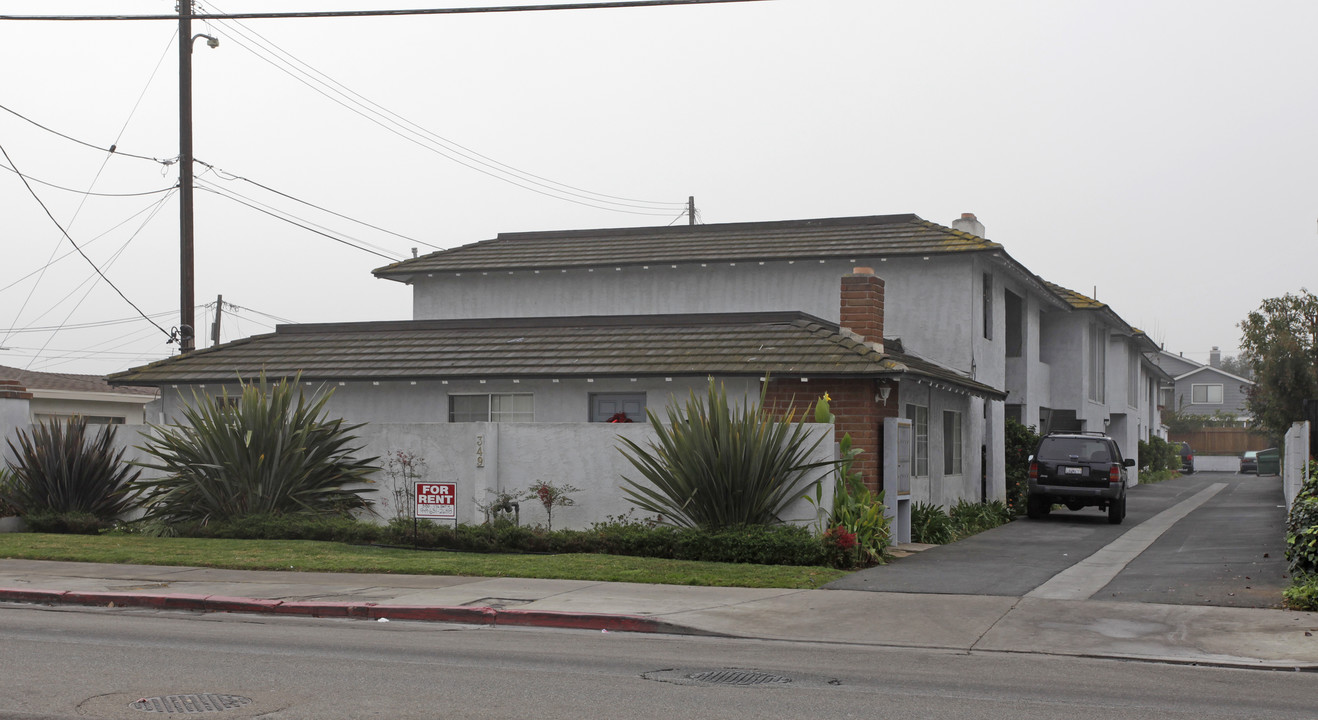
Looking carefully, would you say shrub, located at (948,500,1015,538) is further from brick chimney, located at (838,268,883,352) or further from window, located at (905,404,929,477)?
brick chimney, located at (838,268,883,352)

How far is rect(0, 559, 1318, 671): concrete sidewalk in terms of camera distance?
10.6 m

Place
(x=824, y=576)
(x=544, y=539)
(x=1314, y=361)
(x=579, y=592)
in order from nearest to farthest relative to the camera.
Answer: (x=579, y=592) < (x=824, y=576) < (x=544, y=539) < (x=1314, y=361)

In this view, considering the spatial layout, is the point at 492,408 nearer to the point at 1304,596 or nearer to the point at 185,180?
the point at 185,180

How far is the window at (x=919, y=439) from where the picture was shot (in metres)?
20.4

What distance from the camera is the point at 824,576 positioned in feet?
48.2

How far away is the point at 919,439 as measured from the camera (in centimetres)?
2089

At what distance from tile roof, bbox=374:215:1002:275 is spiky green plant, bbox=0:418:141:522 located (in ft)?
36.9

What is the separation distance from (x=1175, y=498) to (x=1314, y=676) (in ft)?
85.1

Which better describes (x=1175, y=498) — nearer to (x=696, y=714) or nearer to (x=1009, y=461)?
(x=1009, y=461)

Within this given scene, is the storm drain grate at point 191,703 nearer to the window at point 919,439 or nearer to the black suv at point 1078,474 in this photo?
the window at point 919,439

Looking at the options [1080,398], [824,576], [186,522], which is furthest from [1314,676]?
[1080,398]

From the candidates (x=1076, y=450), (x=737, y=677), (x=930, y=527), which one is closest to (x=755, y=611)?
(x=737, y=677)

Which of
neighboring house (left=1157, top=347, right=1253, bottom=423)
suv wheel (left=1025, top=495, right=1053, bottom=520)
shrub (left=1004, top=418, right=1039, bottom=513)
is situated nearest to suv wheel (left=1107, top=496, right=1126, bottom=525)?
suv wheel (left=1025, top=495, right=1053, bottom=520)

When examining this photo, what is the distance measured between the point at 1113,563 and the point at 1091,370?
794 inches
